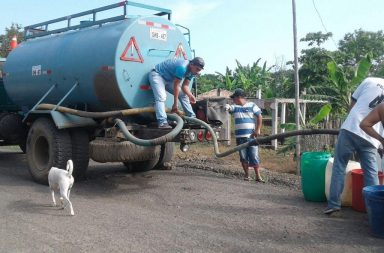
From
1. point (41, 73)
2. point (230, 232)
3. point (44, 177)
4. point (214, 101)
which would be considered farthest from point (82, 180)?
point (230, 232)

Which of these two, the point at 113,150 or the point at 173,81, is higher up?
the point at 173,81

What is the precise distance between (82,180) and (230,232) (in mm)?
3869

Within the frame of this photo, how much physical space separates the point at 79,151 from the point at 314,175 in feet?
12.0

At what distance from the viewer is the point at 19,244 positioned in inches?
187

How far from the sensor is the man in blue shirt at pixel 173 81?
7.24 meters

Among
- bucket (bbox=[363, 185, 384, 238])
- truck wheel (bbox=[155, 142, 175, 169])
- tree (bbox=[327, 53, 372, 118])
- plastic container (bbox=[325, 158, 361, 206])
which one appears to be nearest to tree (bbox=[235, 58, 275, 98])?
tree (bbox=[327, 53, 372, 118])

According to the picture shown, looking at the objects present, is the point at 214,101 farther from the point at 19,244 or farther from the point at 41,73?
the point at 19,244

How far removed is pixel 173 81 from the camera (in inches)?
296

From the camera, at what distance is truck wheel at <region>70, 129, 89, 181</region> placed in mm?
7645

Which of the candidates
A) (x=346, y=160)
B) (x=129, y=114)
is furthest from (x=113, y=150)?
(x=346, y=160)

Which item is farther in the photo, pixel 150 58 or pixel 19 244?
pixel 150 58

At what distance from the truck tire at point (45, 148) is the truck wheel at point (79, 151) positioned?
0.08 metres

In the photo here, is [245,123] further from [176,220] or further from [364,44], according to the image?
[364,44]

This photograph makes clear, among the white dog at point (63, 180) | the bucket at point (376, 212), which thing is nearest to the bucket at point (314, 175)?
the bucket at point (376, 212)
